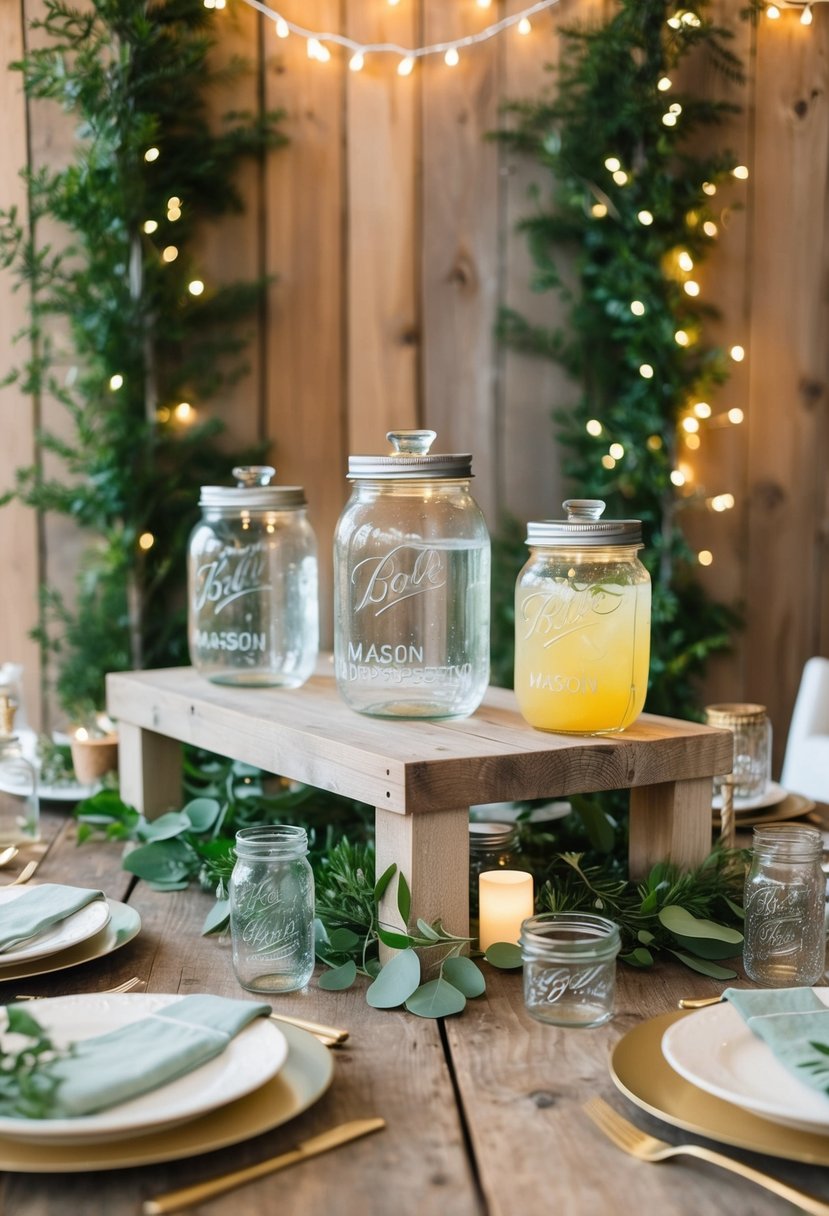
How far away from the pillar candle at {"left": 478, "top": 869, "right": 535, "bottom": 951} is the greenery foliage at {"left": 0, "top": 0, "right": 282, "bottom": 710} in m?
1.37

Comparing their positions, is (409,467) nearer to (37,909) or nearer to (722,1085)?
(37,909)

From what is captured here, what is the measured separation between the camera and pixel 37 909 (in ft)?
3.78

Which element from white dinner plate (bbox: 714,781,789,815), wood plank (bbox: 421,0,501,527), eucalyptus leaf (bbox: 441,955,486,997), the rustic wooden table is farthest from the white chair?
eucalyptus leaf (bbox: 441,955,486,997)

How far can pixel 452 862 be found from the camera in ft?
3.57

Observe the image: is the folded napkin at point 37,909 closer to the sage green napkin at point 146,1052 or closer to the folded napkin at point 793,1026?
the sage green napkin at point 146,1052

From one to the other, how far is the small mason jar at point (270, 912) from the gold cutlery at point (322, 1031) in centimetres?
8

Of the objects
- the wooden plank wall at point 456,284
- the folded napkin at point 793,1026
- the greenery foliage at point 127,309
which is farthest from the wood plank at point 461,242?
the folded napkin at point 793,1026

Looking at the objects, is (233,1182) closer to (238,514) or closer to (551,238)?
(238,514)

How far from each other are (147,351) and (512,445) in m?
0.72

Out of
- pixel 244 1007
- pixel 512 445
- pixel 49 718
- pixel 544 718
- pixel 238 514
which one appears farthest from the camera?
pixel 512 445

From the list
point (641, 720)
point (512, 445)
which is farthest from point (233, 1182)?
point (512, 445)

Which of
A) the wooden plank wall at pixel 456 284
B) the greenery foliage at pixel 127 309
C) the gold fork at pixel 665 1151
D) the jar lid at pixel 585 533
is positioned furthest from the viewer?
the wooden plank wall at pixel 456 284

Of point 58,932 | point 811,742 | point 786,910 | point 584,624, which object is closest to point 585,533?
point 584,624

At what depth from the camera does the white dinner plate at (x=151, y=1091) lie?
2.48ft
